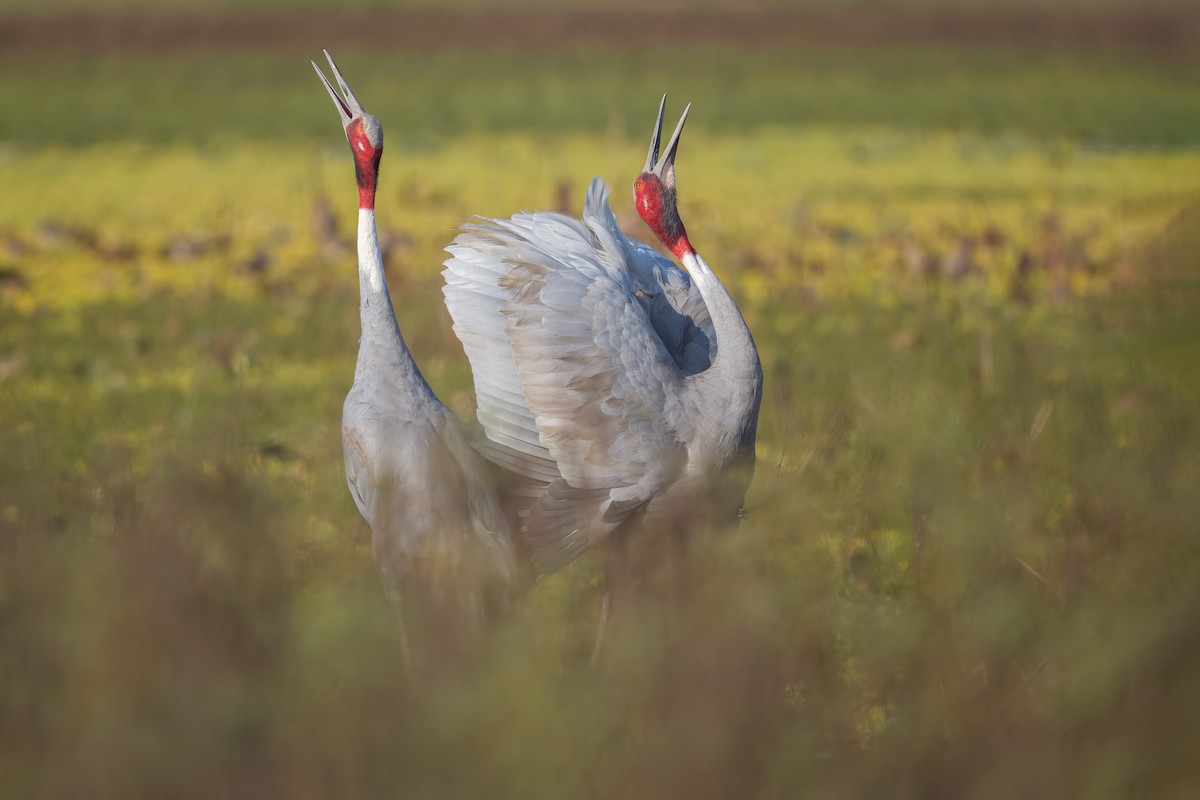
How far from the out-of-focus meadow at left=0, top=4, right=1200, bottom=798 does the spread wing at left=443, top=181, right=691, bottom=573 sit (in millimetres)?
299

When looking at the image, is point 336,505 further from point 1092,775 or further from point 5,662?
point 1092,775

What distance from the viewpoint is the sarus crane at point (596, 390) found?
3.88 meters

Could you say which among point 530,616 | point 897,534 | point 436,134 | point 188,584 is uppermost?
point 436,134

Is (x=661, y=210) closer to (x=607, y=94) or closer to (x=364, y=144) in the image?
(x=364, y=144)

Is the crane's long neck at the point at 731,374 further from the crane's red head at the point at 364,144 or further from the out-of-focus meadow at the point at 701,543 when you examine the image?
the crane's red head at the point at 364,144

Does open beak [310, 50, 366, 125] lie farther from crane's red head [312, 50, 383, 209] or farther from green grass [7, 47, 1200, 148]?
green grass [7, 47, 1200, 148]

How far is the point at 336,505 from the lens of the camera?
12.2ft

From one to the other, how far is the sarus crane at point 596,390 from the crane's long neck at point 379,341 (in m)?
0.27

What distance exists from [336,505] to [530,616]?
3.41 ft

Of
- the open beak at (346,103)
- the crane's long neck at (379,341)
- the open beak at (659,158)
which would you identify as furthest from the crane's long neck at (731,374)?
the open beak at (346,103)

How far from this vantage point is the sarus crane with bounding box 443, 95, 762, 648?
12.7 ft

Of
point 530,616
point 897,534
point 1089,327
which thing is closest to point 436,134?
point 1089,327

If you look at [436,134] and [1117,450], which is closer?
[1117,450]

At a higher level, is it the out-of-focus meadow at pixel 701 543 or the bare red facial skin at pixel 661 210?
the bare red facial skin at pixel 661 210
